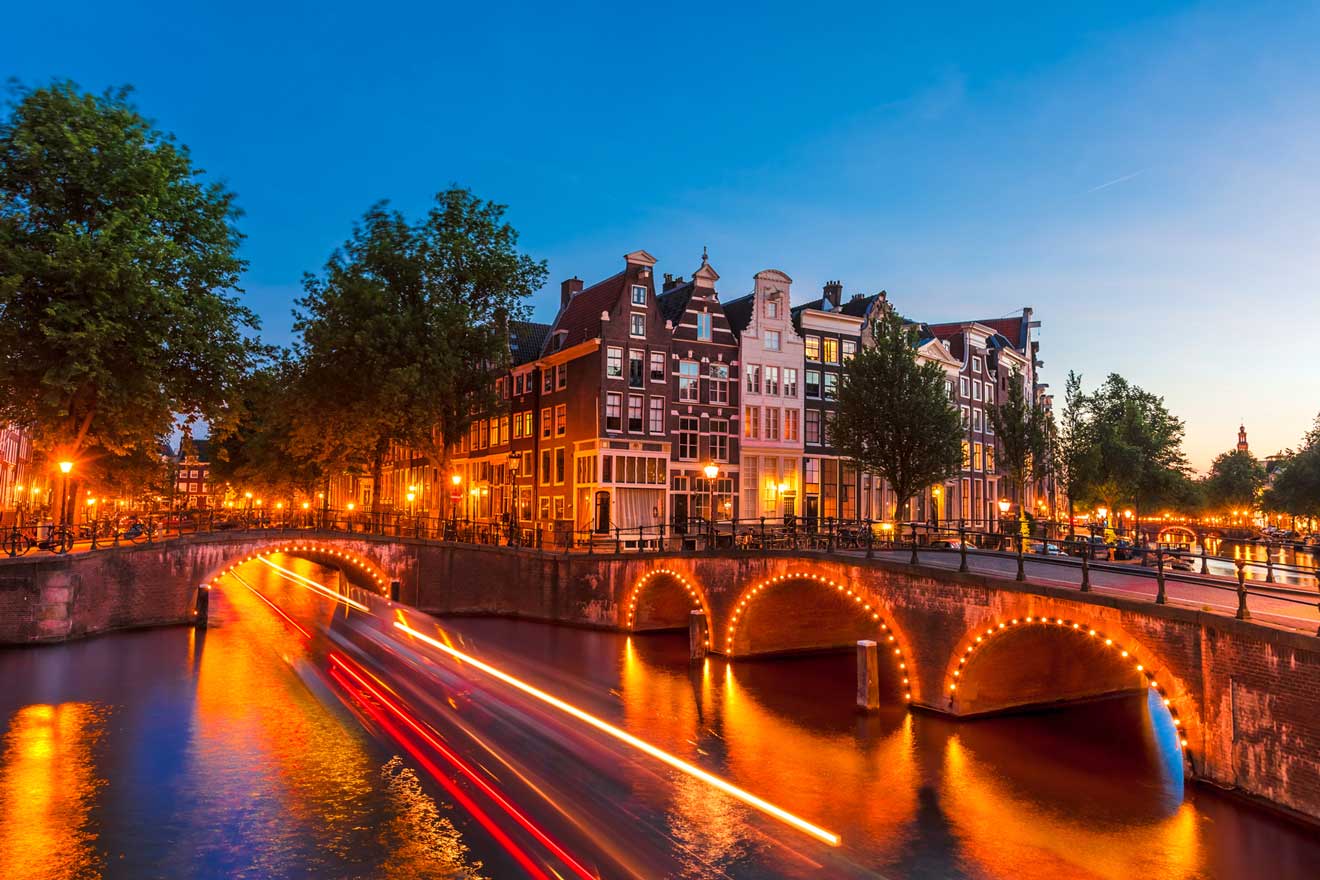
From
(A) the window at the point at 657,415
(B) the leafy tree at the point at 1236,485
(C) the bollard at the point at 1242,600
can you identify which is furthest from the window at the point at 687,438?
(B) the leafy tree at the point at 1236,485

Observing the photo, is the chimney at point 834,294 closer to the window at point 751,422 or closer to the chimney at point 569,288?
the window at point 751,422

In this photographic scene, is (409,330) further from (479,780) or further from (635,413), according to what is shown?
(479,780)

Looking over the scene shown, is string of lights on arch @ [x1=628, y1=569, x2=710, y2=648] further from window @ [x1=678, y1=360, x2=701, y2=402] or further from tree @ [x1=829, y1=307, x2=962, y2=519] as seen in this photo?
window @ [x1=678, y1=360, x2=701, y2=402]

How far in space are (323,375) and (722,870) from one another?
126 ft

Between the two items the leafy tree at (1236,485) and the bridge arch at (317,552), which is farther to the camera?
the leafy tree at (1236,485)

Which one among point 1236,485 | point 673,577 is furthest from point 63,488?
point 1236,485

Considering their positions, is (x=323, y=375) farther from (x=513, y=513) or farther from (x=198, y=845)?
(x=198, y=845)

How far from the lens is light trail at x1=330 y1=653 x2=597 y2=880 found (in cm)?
1330

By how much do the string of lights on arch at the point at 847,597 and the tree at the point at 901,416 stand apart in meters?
12.2

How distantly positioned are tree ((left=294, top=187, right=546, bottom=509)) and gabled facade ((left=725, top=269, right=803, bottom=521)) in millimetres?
13323

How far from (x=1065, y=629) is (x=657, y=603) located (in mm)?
19699

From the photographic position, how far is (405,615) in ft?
115

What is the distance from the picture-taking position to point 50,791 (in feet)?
55.0

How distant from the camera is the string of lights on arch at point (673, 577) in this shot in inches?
1341
